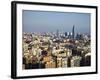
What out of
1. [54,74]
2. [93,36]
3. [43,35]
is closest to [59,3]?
[43,35]

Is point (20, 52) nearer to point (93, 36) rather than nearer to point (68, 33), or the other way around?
point (68, 33)

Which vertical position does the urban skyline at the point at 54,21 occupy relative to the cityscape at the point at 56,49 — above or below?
above

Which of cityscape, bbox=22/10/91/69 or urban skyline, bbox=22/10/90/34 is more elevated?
urban skyline, bbox=22/10/90/34
